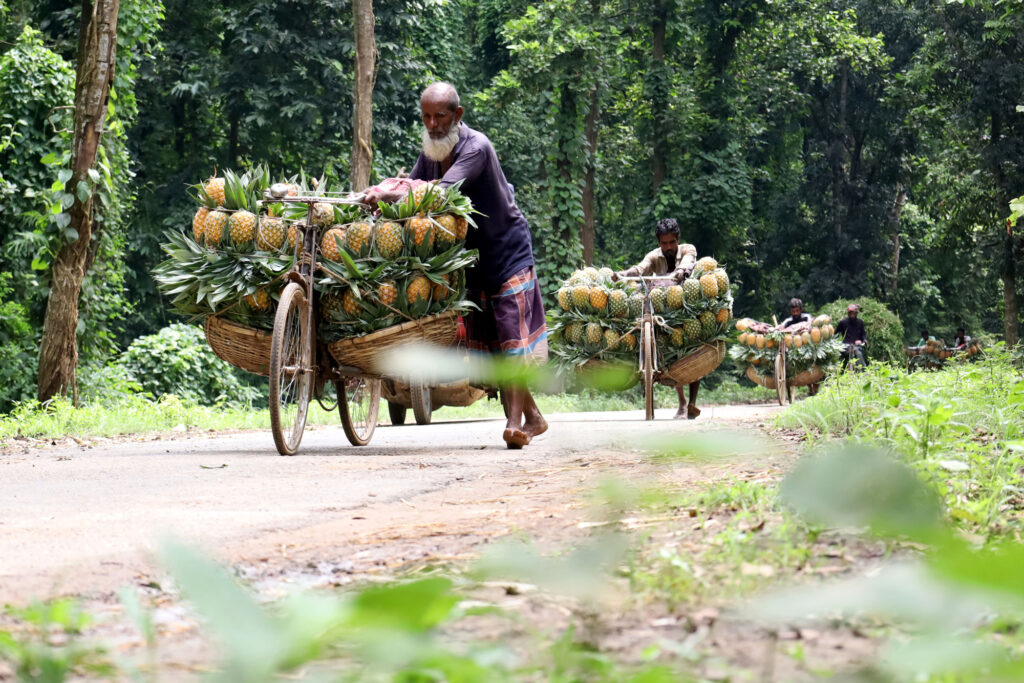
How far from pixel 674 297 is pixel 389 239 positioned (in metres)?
6.44

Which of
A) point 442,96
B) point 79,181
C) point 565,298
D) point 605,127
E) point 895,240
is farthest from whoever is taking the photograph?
point 895,240

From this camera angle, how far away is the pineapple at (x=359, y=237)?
24.4 feet

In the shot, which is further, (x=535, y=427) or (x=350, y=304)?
(x=535, y=427)

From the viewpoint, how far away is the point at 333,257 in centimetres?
748

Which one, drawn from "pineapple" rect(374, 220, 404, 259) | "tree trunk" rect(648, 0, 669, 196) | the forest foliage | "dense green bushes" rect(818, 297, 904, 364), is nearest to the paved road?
"pineapple" rect(374, 220, 404, 259)

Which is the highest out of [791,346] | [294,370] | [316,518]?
[791,346]

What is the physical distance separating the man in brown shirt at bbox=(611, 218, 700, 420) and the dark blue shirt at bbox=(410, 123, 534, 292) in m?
5.61

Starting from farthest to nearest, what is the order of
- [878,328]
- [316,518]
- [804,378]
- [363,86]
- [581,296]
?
[878,328] → [804,378] → [363,86] → [581,296] → [316,518]

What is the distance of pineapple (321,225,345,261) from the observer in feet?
24.4

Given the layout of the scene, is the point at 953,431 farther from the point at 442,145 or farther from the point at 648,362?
the point at 648,362

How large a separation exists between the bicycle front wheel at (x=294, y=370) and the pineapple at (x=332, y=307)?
8.2 inches

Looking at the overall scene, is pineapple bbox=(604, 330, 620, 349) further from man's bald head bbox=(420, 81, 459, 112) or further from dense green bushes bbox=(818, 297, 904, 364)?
dense green bushes bbox=(818, 297, 904, 364)

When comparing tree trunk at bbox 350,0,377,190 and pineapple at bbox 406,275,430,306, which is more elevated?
tree trunk at bbox 350,0,377,190

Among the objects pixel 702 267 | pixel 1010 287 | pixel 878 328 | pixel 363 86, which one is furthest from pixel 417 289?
pixel 878 328
